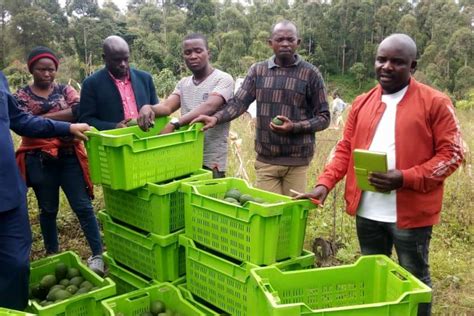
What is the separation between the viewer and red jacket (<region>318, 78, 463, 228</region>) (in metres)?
2.21

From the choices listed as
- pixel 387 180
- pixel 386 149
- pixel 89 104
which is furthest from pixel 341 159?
pixel 89 104

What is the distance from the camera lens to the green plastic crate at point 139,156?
8.79 feet

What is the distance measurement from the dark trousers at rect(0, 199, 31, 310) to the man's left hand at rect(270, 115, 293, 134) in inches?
63.2

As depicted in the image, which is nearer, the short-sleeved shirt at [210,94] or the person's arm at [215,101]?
the person's arm at [215,101]

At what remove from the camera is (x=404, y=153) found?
7.51 feet

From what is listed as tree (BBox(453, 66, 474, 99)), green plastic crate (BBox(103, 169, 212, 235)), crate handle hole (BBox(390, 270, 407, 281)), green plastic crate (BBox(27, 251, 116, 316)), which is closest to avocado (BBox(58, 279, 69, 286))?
green plastic crate (BBox(27, 251, 116, 316))

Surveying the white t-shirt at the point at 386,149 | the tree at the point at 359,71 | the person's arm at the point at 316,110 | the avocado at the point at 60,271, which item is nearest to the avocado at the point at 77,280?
the avocado at the point at 60,271

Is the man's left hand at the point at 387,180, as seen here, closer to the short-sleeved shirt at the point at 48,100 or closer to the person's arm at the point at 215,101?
the person's arm at the point at 215,101

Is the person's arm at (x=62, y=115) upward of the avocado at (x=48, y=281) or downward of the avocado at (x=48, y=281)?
upward

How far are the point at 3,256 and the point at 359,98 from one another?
2.11 meters

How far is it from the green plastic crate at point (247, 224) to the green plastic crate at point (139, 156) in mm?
242

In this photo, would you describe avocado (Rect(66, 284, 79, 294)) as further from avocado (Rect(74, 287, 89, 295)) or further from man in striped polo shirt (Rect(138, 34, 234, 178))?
man in striped polo shirt (Rect(138, 34, 234, 178))

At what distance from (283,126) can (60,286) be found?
1.71m

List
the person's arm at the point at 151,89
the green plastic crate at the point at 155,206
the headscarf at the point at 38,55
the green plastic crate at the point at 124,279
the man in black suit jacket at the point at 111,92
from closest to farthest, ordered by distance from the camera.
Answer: the green plastic crate at the point at 155,206 < the green plastic crate at the point at 124,279 < the man in black suit jacket at the point at 111,92 < the headscarf at the point at 38,55 < the person's arm at the point at 151,89
